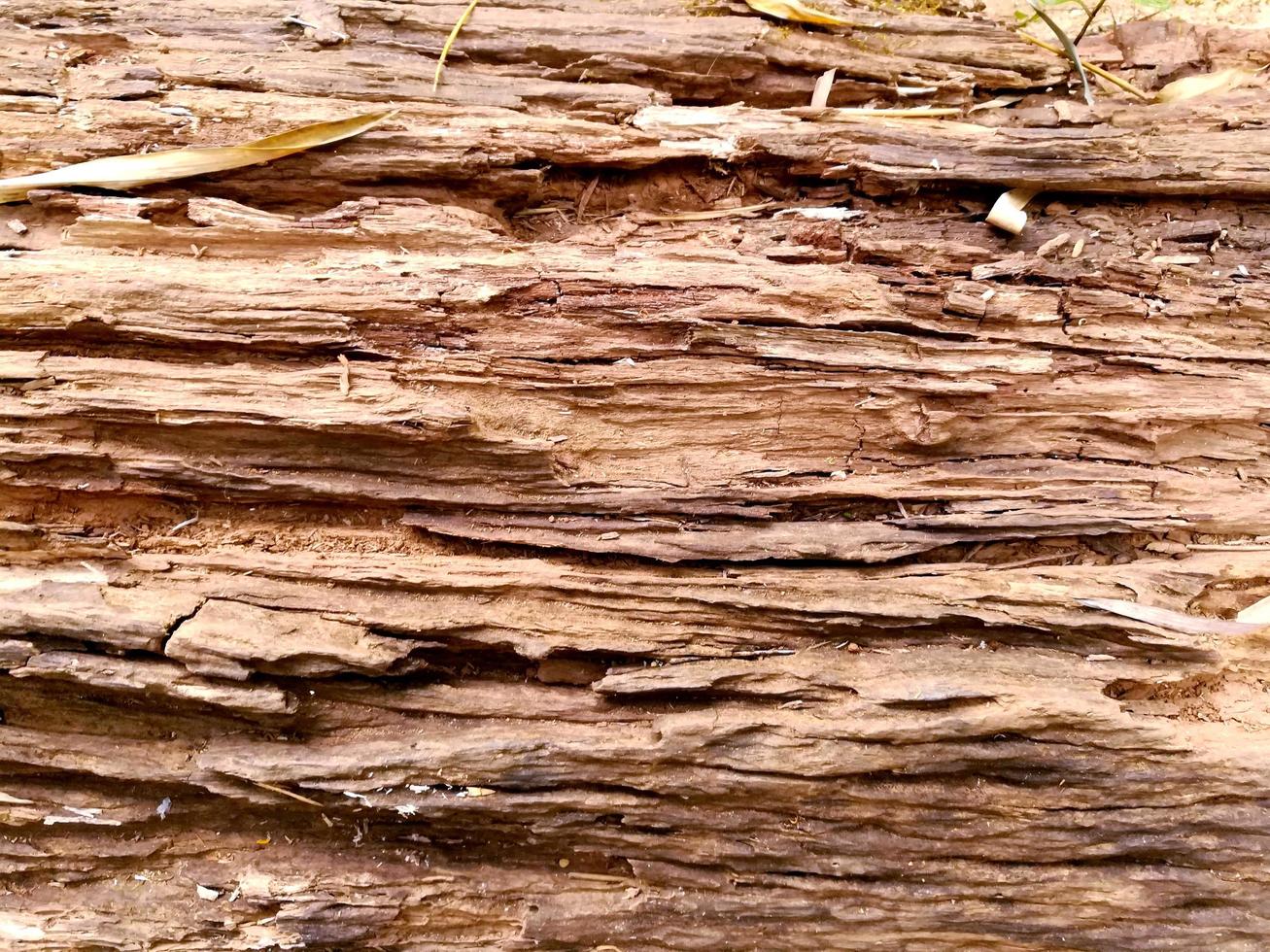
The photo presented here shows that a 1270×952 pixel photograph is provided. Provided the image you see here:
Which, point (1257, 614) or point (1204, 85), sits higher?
point (1204, 85)

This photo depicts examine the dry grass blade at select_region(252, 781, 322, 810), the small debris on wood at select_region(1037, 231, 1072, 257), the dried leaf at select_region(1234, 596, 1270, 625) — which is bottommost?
the dry grass blade at select_region(252, 781, 322, 810)

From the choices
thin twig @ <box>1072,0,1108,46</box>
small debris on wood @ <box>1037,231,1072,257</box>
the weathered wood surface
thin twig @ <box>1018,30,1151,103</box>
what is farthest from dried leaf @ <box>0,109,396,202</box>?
thin twig @ <box>1072,0,1108,46</box>

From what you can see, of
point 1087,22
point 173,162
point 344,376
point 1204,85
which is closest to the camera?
point 344,376

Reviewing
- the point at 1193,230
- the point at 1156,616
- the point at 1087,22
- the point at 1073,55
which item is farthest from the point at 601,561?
the point at 1087,22

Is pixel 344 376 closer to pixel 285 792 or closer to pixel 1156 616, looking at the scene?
pixel 285 792

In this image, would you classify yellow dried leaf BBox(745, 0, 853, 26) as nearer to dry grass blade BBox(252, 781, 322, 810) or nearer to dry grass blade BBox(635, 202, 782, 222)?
dry grass blade BBox(635, 202, 782, 222)

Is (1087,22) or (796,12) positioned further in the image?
(1087,22)

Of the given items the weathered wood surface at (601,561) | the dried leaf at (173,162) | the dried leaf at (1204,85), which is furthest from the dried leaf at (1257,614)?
the dried leaf at (173,162)
